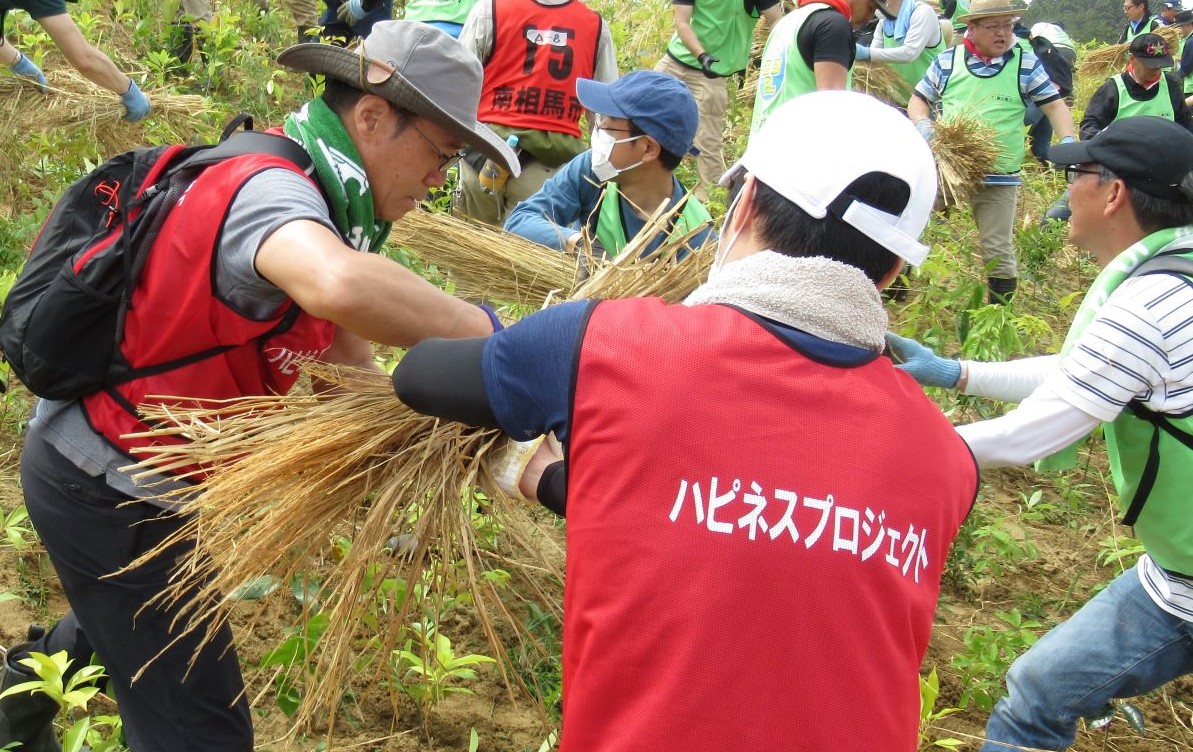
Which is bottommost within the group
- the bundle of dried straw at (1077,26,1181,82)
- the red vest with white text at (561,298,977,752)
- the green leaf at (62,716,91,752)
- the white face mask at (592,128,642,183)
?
the bundle of dried straw at (1077,26,1181,82)

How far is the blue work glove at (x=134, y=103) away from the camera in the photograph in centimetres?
456

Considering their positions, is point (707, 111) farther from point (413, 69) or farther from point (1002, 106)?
point (413, 69)

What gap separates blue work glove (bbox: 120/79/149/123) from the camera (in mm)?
4559

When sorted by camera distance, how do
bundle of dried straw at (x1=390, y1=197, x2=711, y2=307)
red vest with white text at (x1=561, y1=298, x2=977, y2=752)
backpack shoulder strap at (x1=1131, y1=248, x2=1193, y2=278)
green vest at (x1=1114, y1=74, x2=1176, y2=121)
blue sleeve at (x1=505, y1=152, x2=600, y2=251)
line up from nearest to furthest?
red vest with white text at (x1=561, y1=298, x2=977, y2=752) → bundle of dried straw at (x1=390, y1=197, x2=711, y2=307) → backpack shoulder strap at (x1=1131, y1=248, x2=1193, y2=278) → blue sleeve at (x1=505, y1=152, x2=600, y2=251) → green vest at (x1=1114, y1=74, x2=1176, y2=121)

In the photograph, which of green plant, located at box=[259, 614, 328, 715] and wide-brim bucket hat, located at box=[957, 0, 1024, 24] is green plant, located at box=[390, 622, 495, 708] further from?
wide-brim bucket hat, located at box=[957, 0, 1024, 24]

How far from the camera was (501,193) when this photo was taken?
4469 millimetres

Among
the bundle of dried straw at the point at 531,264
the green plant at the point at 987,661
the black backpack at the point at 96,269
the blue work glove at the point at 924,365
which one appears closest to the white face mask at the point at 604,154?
the bundle of dried straw at the point at 531,264

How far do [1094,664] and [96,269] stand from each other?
2165 mm

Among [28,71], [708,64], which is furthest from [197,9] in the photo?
[708,64]

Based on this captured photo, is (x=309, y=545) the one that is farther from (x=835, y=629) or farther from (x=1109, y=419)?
(x=1109, y=419)

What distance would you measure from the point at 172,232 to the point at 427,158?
1.53 ft

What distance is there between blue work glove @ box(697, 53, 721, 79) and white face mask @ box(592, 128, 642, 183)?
117 inches

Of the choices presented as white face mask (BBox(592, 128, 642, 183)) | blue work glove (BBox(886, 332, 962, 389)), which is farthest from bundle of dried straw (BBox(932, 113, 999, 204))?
blue work glove (BBox(886, 332, 962, 389))

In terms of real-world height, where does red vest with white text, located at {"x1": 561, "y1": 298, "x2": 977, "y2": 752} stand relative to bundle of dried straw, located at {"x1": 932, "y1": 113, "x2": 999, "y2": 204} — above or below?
above
